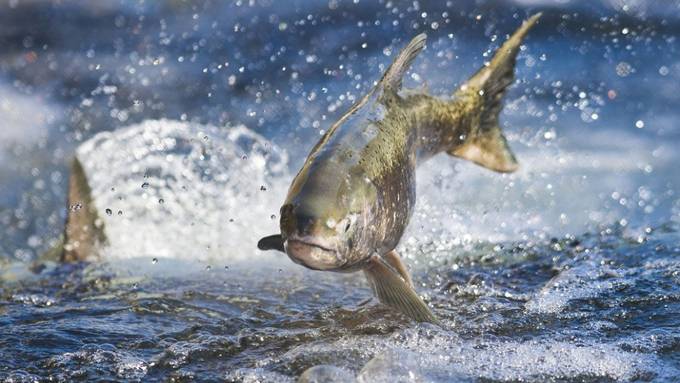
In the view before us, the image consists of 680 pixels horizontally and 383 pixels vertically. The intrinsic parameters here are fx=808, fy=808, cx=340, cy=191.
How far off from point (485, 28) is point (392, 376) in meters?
8.95

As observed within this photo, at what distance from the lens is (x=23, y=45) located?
12.2 metres

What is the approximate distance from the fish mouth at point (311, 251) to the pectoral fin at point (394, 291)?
35 cm

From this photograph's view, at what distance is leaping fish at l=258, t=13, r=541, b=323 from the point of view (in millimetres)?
2160

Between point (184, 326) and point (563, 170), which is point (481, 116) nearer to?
point (184, 326)

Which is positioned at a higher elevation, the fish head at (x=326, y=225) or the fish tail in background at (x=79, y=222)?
the fish tail in background at (x=79, y=222)

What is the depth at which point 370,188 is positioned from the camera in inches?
96.0

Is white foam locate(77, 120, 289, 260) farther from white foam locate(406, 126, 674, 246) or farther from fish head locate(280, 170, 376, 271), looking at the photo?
fish head locate(280, 170, 376, 271)

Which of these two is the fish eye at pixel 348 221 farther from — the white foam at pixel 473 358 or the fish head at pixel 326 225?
the white foam at pixel 473 358

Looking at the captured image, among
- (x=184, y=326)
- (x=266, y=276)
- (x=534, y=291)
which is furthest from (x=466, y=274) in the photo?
(x=184, y=326)

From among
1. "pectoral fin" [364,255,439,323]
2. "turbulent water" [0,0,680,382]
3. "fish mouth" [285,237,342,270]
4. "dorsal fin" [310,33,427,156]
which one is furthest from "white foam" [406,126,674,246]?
"fish mouth" [285,237,342,270]

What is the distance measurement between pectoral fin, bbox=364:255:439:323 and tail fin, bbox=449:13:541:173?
1.43 meters

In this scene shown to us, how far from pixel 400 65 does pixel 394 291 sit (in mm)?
866

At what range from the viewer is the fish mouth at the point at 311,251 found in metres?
2.12

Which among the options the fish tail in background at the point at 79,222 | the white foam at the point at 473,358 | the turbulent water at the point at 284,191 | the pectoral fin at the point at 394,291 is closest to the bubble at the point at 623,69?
the turbulent water at the point at 284,191
